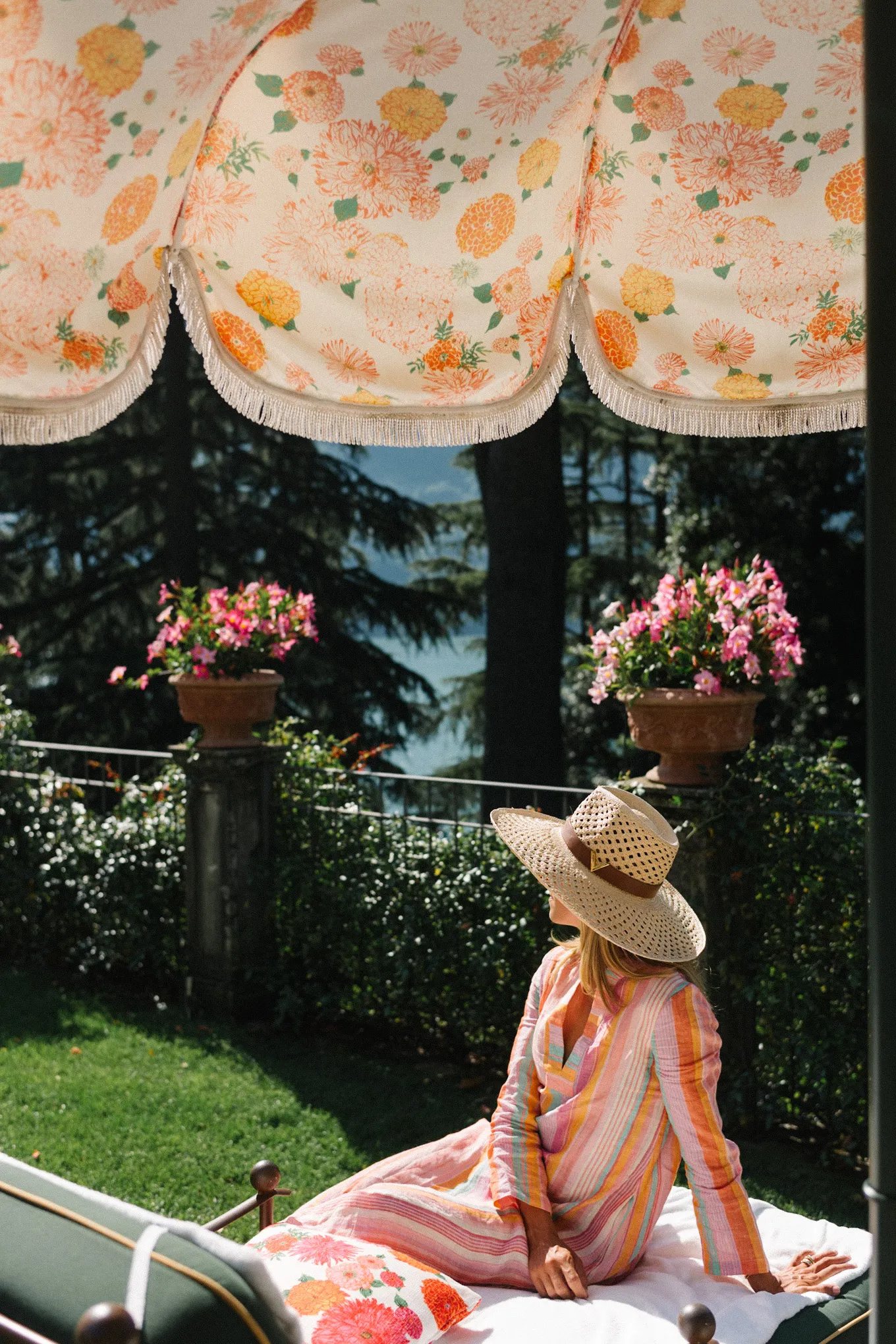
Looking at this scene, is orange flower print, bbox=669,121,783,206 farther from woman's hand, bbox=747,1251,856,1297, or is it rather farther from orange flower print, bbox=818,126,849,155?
woman's hand, bbox=747,1251,856,1297

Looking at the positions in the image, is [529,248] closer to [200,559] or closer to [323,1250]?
[323,1250]

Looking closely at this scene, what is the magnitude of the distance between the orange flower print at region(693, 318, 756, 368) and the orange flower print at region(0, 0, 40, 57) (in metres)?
1.77

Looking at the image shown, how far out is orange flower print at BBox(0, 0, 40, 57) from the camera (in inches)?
83.0

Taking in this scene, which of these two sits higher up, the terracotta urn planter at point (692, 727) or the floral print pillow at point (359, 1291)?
the terracotta urn planter at point (692, 727)

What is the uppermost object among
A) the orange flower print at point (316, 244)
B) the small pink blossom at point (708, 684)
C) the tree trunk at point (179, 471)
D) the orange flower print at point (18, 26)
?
the tree trunk at point (179, 471)

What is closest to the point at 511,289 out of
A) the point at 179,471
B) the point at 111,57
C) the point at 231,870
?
the point at 111,57

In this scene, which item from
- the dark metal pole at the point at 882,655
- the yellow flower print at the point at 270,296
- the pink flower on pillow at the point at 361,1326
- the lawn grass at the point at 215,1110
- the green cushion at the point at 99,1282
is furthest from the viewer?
the lawn grass at the point at 215,1110

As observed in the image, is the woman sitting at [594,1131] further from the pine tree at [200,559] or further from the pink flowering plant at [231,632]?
the pine tree at [200,559]

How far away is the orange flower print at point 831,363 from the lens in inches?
126

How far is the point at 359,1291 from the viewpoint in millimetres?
2215

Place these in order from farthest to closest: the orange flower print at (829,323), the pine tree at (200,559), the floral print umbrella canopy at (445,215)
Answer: the pine tree at (200,559) → the orange flower print at (829,323) → the floral print umbrella canopy at (445,215)

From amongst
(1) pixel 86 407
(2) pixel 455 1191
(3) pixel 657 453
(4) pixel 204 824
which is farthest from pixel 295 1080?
(3) pixel 657 453

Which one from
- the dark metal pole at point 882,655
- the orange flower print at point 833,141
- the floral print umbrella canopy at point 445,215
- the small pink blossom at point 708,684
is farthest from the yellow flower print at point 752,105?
the small pink blossom at point 708,684

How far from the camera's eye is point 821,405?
3303 mm
